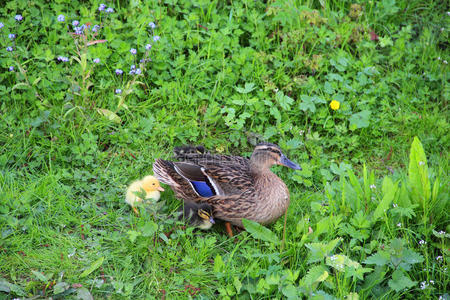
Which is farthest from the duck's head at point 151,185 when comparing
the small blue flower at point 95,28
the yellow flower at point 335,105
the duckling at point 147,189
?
the yellow flower at point 335,105

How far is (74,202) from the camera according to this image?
13.5 feet

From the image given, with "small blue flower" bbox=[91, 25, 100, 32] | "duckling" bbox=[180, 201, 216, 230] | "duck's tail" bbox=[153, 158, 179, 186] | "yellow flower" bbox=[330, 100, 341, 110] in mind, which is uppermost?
"small blue flower" bbox=[91, 25, 100, 32]

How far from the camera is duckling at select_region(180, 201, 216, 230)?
383 cm

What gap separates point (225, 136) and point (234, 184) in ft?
3.21

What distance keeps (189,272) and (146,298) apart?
1.17 feet

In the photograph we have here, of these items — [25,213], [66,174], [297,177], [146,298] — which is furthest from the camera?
[297,177]

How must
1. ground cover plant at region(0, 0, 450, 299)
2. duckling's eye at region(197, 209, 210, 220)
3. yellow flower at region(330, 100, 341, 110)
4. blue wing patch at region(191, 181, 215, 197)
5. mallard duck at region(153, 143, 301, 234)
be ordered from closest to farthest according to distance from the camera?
ground cover plant at region(0, 0, 450, 299) < duckling's eye at region(197, 209, 210, 220) < mallard duck at region(153, 143, 301, 234) < blue wing patch at region(191, 181, 215, 197) < yellow flower at region(330, 100, 341, 110)

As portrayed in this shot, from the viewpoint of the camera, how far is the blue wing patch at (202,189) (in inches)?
161

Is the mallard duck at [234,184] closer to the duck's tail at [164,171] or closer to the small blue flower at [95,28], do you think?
the duck's tail at [164,171]

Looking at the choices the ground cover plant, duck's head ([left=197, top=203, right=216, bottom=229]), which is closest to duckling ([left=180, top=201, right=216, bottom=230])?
duck's head ([left=197, top=203, right=216, bottom=229])

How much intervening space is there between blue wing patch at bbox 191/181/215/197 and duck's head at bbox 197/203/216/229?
0.63 ft

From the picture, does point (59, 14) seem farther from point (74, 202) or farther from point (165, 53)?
point (74, 202)

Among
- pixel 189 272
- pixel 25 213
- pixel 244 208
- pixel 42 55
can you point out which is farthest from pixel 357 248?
pixel 42 55

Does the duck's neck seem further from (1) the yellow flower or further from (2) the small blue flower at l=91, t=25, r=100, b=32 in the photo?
(2) the small blue flower at l=91, t=25, r=100, b=32
